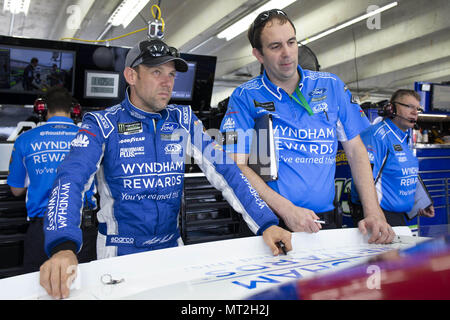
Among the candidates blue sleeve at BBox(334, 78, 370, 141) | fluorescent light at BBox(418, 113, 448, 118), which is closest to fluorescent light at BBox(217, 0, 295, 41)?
fluorescent light at BBox(418, 113, 448, 118)

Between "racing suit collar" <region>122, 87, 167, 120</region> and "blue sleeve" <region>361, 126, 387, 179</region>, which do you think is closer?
"racing suit collar" <region>122, 87, 167, 120</region>

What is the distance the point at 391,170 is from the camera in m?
2.94

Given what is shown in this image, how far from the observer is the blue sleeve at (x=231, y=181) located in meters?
1.28

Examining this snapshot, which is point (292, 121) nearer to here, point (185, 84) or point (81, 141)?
point (81, 141)

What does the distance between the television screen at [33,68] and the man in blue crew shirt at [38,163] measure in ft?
5.45

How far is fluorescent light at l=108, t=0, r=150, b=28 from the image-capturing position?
621 centimetres

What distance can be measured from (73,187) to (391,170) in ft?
7.99

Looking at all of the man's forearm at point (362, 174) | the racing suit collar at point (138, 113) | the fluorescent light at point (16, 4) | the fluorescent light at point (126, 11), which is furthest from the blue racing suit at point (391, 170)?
the fluorescent light at point (16, 4)

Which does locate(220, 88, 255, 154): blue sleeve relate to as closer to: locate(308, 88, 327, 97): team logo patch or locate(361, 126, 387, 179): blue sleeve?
locate(308, 88, 327, 97): team logo patch

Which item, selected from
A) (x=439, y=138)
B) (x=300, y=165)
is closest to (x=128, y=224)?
(x=300, y=165)

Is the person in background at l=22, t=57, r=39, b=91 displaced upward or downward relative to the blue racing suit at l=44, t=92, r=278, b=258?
upward

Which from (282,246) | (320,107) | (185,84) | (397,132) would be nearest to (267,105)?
(320,107)

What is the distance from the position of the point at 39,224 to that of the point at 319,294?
2.30 metres

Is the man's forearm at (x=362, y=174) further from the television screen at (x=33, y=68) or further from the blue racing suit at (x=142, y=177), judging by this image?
the television screen at (x=33, y=68)
